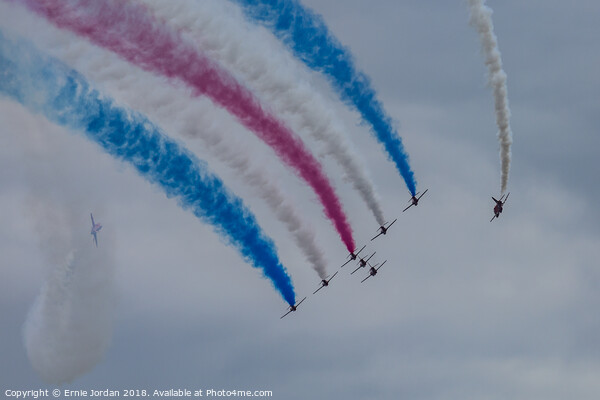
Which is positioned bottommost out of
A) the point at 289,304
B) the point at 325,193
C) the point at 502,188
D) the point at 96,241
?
the point at 96,241

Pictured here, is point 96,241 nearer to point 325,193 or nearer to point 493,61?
point 325,193

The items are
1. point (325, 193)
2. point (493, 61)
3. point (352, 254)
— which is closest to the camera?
point (493, 61)

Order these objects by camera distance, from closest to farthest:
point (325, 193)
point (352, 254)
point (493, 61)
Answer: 1. point (493, 61)
2. point (325, 193)
3. point (352, 254)

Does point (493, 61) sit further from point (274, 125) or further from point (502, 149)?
point (274, 125)

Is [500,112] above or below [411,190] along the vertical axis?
above

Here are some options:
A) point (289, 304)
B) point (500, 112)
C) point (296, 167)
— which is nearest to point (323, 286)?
point (289, 304)

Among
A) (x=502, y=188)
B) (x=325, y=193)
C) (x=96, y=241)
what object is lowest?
(x=96, y=241)

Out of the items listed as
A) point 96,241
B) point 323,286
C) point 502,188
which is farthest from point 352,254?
point 96,241

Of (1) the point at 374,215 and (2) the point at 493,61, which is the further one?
(1) the point at 374,215

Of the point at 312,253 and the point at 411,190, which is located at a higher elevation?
the point at 411,190
